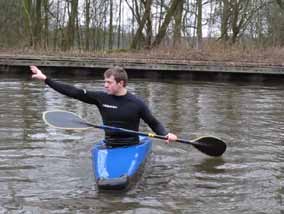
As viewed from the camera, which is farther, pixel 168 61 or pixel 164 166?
pixel 168 61

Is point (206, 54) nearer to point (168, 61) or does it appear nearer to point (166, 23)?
point (168, 61)

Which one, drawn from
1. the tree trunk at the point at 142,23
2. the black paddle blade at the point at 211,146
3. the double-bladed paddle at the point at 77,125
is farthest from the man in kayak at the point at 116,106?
the tree trunk at the point at 142,23

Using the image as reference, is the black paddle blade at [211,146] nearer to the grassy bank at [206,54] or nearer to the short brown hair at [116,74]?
the short brown hair at [116,74]

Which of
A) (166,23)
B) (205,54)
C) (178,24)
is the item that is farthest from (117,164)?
(178,24)

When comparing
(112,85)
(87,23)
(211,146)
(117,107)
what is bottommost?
(211,146)

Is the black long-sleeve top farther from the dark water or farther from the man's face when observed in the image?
the dark water

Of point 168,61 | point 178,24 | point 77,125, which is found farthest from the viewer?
point 178,24

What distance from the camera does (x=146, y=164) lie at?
6102mm

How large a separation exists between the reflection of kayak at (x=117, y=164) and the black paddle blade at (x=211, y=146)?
0.75m

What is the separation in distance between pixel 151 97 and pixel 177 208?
27.1ft

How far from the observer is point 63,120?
246 inches

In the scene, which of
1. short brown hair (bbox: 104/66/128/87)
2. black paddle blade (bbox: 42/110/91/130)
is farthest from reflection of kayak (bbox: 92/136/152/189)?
short brown hair (bbox: 104/66/128/87)

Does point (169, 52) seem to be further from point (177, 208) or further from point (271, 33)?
point (177, 208)

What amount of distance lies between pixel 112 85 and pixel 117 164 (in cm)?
80
